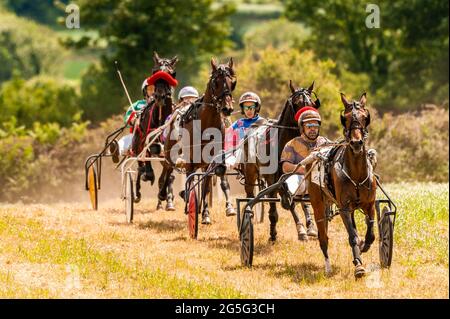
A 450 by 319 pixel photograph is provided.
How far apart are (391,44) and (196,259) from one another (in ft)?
138

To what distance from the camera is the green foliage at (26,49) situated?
110 metres

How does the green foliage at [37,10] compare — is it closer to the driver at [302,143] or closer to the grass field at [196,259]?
the grass field at [196,259]

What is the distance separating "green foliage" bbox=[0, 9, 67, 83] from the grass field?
292 feet

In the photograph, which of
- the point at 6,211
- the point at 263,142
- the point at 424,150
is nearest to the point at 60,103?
the point at 424,150

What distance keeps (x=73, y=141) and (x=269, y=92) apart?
8.87 meters

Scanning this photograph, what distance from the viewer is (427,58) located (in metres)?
54.4

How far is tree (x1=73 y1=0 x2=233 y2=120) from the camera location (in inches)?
2142

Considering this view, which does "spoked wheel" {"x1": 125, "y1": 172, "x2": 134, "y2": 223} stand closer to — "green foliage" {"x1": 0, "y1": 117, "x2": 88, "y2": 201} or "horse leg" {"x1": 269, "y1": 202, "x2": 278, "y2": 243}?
"horse leg" {"x1": 269, "y1": 202, "x2": 278, "y2": 243}

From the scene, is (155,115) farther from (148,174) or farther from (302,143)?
(302,143)

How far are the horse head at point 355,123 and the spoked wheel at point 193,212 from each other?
4967mm

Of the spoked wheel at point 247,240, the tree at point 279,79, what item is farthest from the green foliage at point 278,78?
the spoked wheel at point 247,240

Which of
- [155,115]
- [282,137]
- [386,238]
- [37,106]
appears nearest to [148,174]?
[155,115]

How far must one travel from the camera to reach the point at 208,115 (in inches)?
811

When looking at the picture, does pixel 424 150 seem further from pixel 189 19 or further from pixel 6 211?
pixel 189 19
